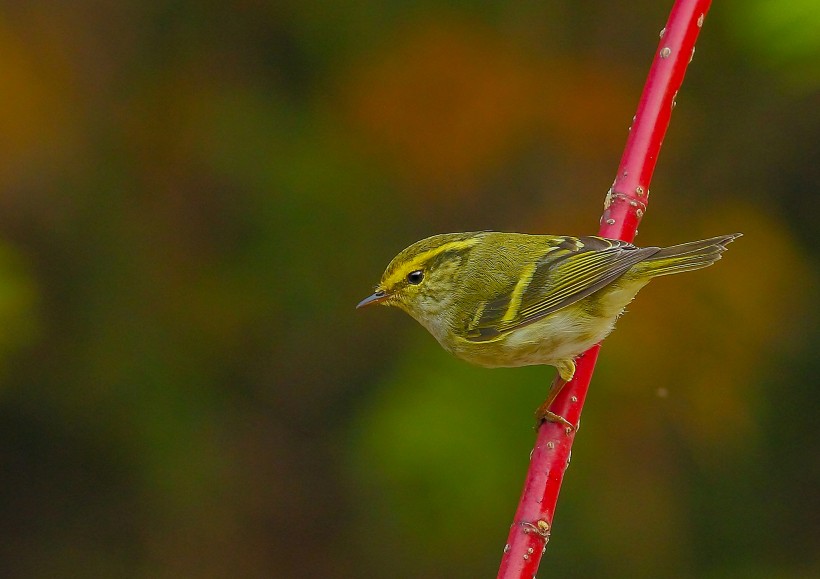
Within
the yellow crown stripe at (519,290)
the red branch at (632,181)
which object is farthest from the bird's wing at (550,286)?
the red branch at (632,181)

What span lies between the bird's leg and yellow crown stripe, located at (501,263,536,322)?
0.27 metres

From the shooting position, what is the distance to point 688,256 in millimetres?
2891

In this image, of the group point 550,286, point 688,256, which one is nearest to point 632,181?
point 688,256

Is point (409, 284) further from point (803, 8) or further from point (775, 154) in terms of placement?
point (775, 154)

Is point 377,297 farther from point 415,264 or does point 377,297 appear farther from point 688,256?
point 688,256

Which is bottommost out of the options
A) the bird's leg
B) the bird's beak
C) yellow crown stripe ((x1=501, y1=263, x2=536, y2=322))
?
the bird's leg

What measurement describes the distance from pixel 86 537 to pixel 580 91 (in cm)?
290

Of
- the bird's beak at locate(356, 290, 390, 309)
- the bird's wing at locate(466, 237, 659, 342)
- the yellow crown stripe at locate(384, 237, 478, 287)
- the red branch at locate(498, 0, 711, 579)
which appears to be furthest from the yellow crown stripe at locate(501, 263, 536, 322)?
the red branch at locate(498, 0, 711, 579)

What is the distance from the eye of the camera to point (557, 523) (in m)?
4.10

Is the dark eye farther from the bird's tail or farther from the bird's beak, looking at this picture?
the bird's tail

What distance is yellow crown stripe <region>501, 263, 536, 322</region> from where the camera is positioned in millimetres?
3219

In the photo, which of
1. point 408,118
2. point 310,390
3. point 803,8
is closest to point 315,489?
point 310,390

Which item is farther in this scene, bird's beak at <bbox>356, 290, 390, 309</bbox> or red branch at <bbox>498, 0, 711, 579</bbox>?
bird's beak at <bbox>356, 290, 390, 309</bbox>

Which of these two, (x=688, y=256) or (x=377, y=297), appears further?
(x=377, y=297)
